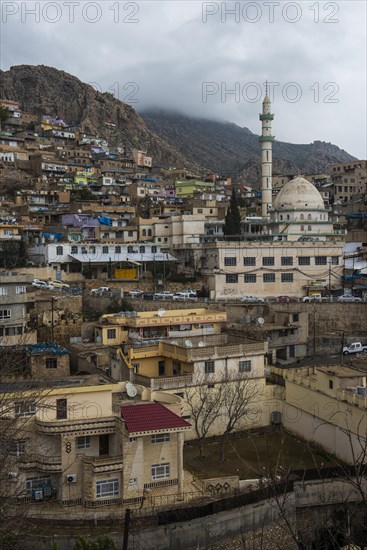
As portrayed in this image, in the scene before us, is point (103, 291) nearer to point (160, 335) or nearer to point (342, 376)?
point (160, 335)

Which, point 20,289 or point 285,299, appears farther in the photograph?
point 285,299

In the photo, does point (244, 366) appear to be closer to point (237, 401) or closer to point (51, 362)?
point (237, 401)

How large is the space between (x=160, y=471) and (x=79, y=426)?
261cm

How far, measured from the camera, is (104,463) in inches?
659

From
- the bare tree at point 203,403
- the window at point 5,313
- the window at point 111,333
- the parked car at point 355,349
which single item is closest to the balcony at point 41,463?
the bare tree at point 203,403

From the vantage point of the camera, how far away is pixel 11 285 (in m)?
28.6

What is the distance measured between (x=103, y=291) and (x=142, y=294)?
7.76 ft

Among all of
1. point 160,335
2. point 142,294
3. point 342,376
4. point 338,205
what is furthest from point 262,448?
point 338,205

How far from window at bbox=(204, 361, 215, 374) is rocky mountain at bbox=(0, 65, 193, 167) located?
85.5 metres

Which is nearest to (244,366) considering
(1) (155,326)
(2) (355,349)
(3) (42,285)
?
(1) (155,326)

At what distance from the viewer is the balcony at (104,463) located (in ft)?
54.6

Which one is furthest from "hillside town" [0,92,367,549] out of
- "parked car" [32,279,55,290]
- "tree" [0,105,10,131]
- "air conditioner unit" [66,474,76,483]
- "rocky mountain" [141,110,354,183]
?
"rocky mountain" [141,110,354,183]

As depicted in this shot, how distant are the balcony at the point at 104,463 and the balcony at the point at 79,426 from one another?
722 millimetres

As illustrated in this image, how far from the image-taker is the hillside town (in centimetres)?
1702
